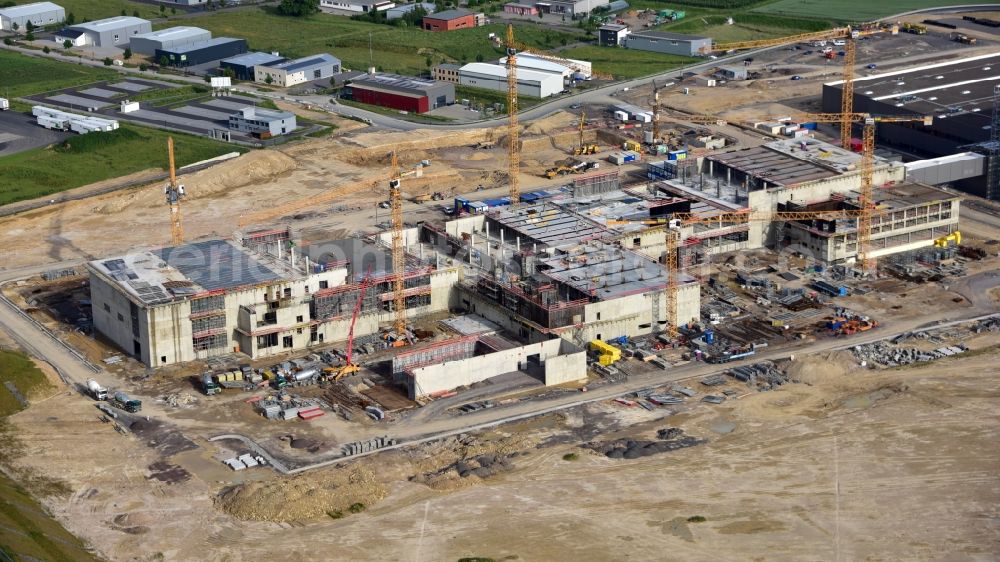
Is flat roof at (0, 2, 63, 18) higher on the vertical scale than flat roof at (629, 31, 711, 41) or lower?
higher

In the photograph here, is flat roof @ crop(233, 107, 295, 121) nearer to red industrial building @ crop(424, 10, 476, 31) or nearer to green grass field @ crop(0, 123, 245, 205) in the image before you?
green grass field @ crop(0, 123, 245, 205)

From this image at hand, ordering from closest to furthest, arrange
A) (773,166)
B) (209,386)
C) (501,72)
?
1. (209,386)
2. (773,166)
3. (501,72)

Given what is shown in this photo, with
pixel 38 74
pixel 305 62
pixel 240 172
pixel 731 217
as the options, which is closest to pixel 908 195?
pixel 731 217

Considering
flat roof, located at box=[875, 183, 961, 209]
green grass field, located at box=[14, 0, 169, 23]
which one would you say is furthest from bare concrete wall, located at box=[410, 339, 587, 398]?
green grass field, located at box=[14, 0, 169, 23]

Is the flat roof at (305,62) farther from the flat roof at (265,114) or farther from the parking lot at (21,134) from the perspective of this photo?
the parking lot at (21,134)

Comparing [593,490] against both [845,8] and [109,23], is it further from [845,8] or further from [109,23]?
[845,8]

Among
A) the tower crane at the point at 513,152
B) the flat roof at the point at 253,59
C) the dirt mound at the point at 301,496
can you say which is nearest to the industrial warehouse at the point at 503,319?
the dirt mound at the point at 301,496
